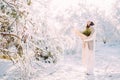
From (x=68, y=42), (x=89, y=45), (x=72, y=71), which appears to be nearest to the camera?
(x=89, y=45)

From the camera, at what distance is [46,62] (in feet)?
30.1

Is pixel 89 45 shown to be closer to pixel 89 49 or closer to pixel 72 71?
pixel 89 49

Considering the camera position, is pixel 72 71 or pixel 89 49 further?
pixel 72 71

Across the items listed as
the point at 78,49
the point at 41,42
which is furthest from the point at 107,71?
the point at 78,49

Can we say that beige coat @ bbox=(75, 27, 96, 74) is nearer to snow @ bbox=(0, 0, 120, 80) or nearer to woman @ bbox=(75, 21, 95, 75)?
woman @ bbox=(75, 21, 95, 75)

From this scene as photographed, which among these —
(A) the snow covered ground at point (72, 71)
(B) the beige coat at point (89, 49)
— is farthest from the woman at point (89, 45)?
(A) the snow covered ground at point (72, 71)

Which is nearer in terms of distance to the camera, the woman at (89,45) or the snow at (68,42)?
the snow at (68,42)

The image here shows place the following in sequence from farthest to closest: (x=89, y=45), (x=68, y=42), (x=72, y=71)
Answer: (x=68, y=42) < (x=72, y=71) < (x=89, y=45)

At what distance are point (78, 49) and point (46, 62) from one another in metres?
4.47

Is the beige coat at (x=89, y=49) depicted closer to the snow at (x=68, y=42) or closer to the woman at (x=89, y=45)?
the woman at (x=89, y=45)

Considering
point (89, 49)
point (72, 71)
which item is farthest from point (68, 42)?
point (89, 49)

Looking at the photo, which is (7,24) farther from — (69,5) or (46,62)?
(69,5)

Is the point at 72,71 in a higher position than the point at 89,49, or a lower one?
lower

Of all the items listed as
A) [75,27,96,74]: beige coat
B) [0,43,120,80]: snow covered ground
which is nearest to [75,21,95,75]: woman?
[75,27,96,74]: beige coat
